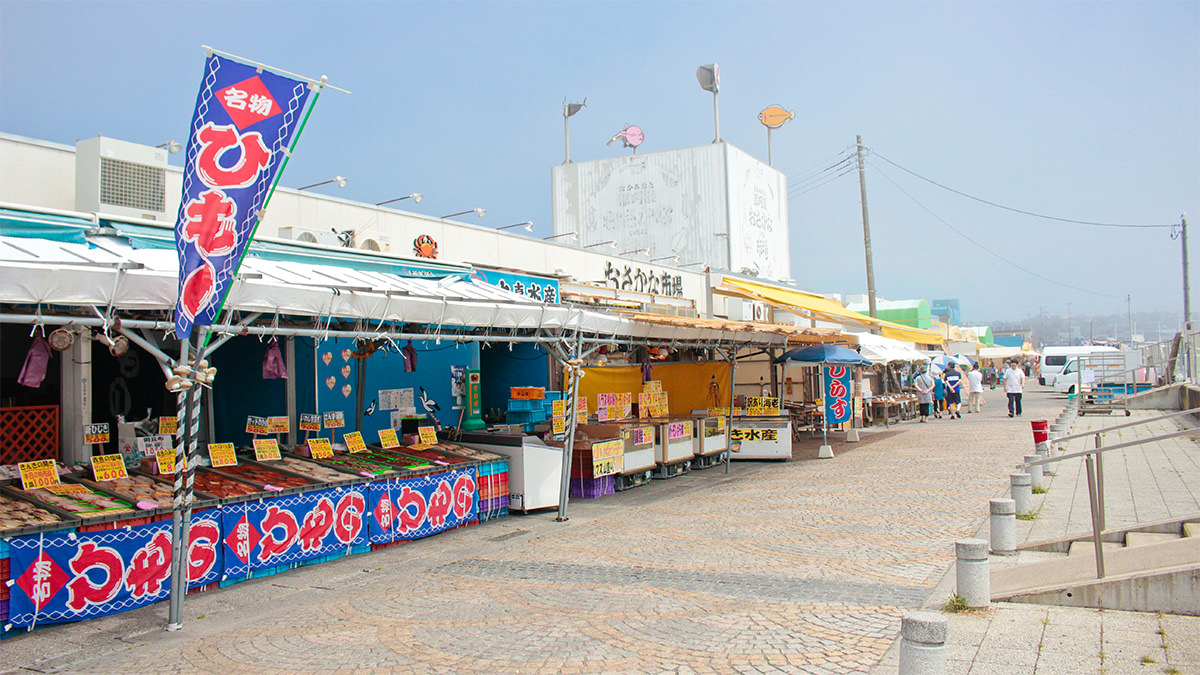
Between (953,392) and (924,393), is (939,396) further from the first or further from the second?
(924,393)

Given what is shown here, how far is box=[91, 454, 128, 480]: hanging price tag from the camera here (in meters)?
7.26

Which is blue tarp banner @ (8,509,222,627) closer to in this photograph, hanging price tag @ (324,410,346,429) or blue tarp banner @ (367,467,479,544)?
blue tarp banner @ (367,467,479,544)

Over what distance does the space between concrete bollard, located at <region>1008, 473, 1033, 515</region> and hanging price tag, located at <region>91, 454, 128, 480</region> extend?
366 inches

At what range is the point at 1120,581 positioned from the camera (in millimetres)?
5945

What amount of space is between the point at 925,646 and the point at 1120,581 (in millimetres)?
3163

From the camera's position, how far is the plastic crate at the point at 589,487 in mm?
12047

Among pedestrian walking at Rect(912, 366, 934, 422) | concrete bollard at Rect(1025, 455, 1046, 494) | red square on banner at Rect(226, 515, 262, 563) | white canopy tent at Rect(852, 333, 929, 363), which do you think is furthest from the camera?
pedestrian walking at Rect(912, 366, 934, 422)

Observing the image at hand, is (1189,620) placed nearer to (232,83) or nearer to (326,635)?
(326,635)

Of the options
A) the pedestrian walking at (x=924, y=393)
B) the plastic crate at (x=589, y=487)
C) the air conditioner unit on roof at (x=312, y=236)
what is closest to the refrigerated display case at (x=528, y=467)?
the plastic crate at (x=589, y=487)

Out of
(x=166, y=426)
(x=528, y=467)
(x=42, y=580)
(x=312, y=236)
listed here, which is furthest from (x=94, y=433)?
(x=528, y=467)

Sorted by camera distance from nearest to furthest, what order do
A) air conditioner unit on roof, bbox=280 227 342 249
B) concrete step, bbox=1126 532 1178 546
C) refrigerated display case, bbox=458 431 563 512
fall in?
1. concrete step, bbox=1126 532 1178 546
2. refrigerated display case, bbox=458 431 563 512
3. air conditioner unit on roof, bbox=280 227 342 249

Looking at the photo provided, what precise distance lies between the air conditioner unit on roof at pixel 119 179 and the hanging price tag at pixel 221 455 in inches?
121

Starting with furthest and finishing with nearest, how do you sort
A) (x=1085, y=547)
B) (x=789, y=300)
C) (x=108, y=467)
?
(x=789, y=300)
(x=1085, y=547)
(x=108, y=467)

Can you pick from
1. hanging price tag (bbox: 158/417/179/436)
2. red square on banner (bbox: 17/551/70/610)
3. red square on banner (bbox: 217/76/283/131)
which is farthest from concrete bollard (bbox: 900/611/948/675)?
hanging price tag (bbox: 158/417/179/436)
